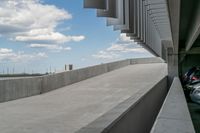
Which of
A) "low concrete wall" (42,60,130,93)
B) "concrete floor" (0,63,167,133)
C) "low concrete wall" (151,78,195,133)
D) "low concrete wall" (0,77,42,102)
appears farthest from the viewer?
"low concrete wall" (42,60,130,93)

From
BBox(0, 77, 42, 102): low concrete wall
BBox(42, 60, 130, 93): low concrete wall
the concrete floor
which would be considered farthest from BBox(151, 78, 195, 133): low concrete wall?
BBox(42, 60, 130, 93): low concrete wall

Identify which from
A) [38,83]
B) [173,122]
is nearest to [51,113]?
[38,83]

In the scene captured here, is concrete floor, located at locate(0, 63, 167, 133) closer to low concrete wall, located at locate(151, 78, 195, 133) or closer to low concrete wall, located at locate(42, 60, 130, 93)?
low concrete wall, located at locate(42, 60, 130, 93)

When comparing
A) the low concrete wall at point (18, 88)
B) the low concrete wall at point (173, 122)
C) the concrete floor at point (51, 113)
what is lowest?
the concrete floor at point (51, 113)

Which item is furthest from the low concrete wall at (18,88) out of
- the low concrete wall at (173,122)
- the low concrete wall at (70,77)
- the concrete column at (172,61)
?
the concrete column at (172,61)

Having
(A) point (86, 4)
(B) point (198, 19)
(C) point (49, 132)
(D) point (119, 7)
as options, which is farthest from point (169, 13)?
(A) point (86, 4)

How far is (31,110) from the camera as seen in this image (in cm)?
1574

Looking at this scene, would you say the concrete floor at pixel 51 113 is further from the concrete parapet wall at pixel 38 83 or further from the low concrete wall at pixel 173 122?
the low concrete wall at pixel 173 122

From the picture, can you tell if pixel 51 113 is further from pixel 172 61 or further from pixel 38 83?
pixel 172 61

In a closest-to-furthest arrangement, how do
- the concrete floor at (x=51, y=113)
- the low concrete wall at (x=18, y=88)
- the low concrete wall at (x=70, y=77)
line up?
1. the concrete floor at (x=51, y=113)
2. the low concrete wall at (x=18, y=88)
3. the low concrete wall at (x=70, y=77)

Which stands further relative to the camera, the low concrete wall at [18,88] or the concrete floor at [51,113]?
the low concrete wall at [18,88]

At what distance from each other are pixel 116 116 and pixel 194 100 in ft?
43.3

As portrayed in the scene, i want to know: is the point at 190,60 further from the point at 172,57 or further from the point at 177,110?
the point at 177,110

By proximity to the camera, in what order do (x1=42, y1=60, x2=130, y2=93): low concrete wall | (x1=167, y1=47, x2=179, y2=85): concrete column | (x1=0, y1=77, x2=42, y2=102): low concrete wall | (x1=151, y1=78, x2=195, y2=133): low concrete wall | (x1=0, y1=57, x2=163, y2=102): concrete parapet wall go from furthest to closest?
(x1=167, y1=47, x2=179, y2=85): concrete column → (x1=42, y1=60, x2=130, y2=93): low concrete wall → (x1=0, y1=57, x2=163, y2=102): concrete parapet wall → (x1=0, y1=77, x2=42, y2=102): low concrete wall → (x1=151, y1=78, x2=195, y2=133): low concrete wall
